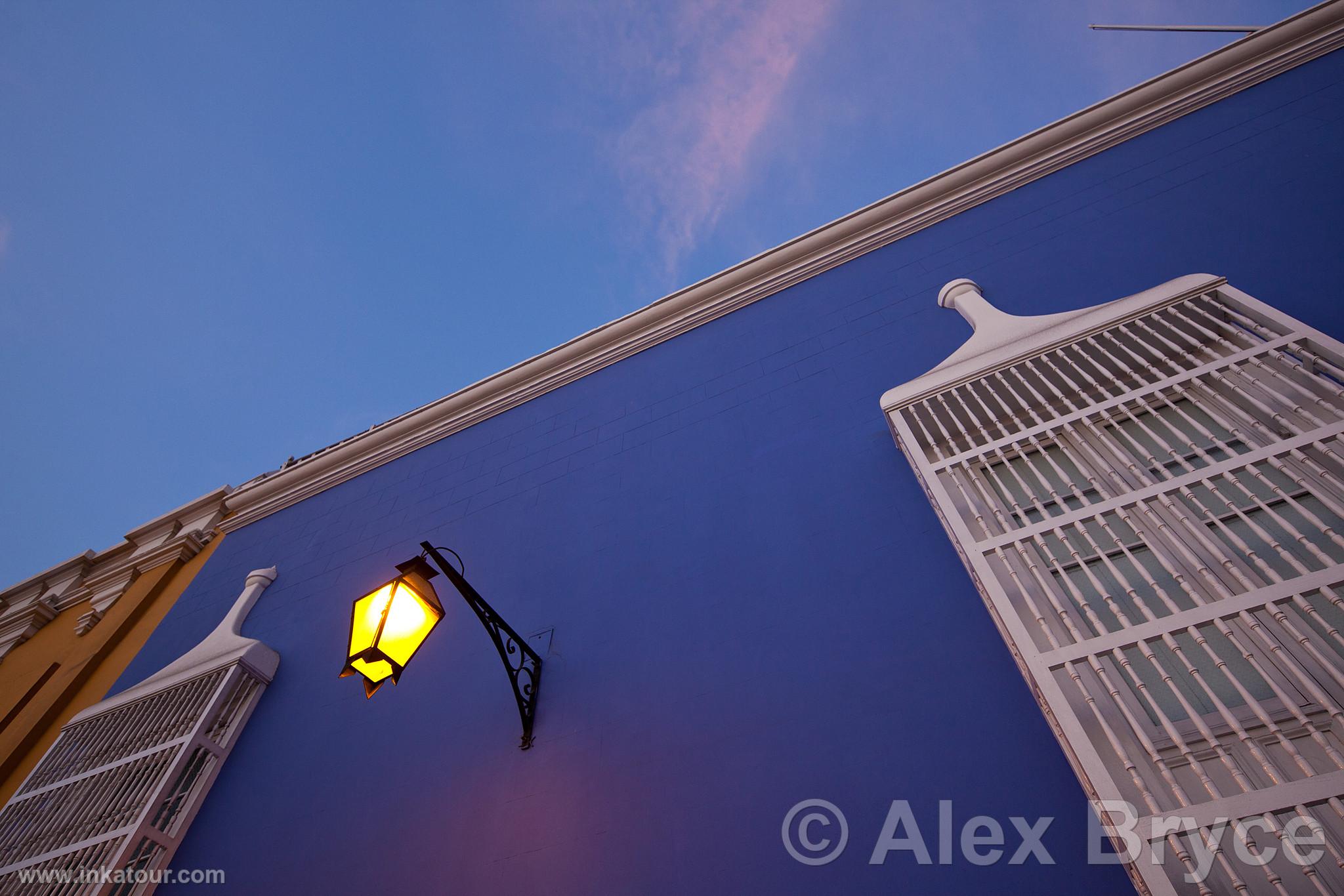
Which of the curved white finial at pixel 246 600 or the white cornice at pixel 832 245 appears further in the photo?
the curved white finial at pixel 246 600

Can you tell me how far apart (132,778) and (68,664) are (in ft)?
7.20

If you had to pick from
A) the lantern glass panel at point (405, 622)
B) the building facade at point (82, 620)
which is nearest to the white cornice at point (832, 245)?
the building facade at point (82, 620)

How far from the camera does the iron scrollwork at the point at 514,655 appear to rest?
9.40ft

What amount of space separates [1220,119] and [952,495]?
310cm

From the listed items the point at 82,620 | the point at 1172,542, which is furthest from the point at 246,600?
the point at 1172,542

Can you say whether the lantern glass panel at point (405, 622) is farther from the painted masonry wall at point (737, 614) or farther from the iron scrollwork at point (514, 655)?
the painted masonry wall at point (737, 614)

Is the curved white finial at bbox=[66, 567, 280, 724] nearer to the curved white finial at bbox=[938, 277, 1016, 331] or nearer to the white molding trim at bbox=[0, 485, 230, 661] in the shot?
the white molding trim at bbox=[0, 485, 230, 661]

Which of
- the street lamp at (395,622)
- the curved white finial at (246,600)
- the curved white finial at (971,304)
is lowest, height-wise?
the street lamp at (395,622)

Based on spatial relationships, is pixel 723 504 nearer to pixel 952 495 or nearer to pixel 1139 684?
pixel 952 495

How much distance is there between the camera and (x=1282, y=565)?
2.24 m

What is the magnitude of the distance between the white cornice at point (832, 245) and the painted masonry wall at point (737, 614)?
140 millimetres

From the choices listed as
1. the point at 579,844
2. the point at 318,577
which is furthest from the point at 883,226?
the point at 318,577

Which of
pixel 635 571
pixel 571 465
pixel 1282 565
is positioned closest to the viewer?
pixel 1282 565

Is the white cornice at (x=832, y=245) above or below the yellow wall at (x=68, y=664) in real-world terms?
above
